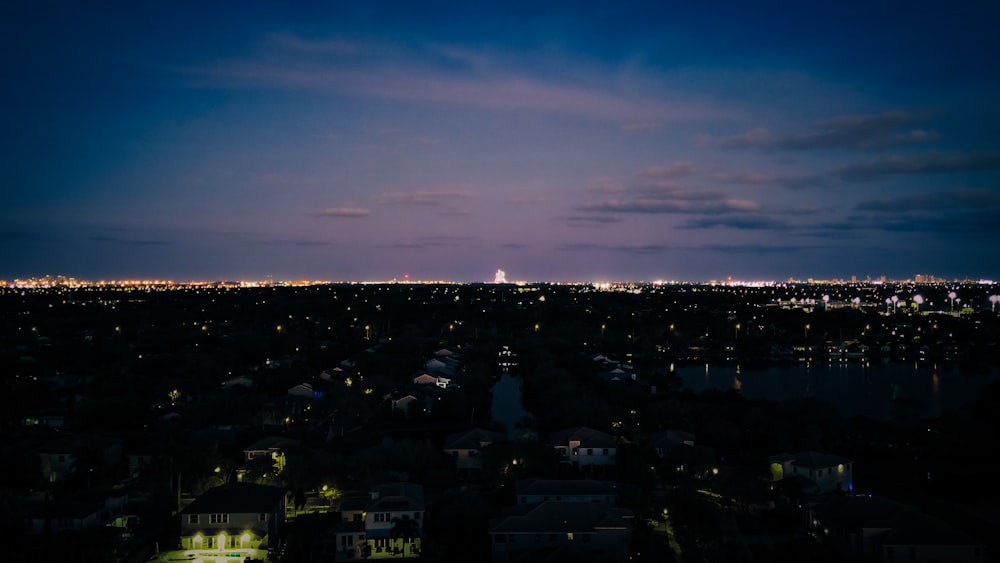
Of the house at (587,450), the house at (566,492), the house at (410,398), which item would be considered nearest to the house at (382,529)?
the house at (566,492)

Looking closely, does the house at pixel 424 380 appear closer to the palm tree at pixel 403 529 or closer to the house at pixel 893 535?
the palm tree at pixel 403 529

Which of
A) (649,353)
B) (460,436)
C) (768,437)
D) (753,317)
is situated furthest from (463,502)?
(753,317)

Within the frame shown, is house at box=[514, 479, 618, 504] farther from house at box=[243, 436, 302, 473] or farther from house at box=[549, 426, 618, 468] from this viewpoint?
house at box=[243, 436, 302, 473]

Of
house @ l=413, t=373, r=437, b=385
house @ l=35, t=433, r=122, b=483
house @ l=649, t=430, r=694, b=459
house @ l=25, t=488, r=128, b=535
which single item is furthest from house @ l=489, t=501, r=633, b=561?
house @ l=413, t=373, r=437, b=385

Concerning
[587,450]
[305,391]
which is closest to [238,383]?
[305,391]

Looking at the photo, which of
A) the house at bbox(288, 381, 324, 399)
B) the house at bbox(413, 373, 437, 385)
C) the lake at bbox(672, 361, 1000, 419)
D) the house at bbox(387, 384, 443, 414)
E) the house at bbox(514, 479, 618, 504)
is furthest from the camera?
the house at bbox(413, 373, 437, 385)

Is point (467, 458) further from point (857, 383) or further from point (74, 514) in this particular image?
point (857, 383)

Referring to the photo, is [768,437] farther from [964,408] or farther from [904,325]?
[904,325]

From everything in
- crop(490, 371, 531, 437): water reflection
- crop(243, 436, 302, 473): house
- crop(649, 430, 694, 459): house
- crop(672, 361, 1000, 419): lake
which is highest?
crop(649, 430, 694, 459): house
